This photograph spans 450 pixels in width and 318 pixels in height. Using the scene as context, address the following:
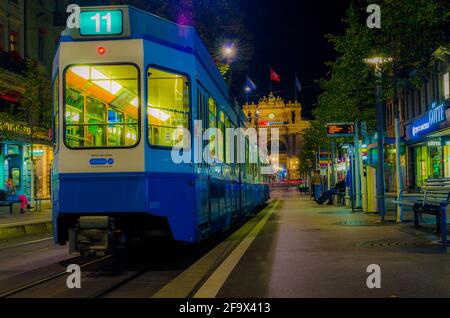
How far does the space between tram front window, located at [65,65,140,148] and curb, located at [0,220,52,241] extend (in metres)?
9.87

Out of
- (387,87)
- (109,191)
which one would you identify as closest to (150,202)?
(109,191)

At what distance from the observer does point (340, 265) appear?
30.2ft

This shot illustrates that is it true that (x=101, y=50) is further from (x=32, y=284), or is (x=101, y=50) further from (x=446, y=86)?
(x=446, y=86)

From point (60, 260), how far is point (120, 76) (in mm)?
4243

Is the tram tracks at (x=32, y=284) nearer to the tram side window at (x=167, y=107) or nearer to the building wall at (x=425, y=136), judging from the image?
the tram side window at (x=167, y=107)

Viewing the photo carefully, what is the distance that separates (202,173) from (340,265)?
114 inches

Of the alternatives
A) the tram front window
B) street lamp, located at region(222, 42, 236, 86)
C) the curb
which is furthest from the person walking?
the tram front window

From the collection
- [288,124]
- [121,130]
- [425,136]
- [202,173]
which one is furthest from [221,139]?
[288,124]

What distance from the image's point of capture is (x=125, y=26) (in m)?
9.39

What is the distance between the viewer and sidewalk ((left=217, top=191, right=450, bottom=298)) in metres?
7.21

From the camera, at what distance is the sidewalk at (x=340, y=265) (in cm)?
721

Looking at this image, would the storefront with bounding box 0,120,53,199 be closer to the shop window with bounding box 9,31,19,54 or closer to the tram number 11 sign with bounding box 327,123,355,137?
the shop window with bounding box 9,31,19,54

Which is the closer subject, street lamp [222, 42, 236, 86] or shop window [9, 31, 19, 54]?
street lamp [222, 42, 236, 86]
